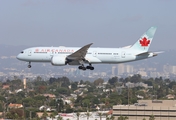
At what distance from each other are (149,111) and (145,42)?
21.9 m

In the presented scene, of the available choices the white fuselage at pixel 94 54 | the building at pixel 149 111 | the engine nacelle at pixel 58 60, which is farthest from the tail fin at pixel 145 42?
the building at pixel 149 111

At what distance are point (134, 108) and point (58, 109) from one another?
6951cm

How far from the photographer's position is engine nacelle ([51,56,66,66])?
95062 millimetres

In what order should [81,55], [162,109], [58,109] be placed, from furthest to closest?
[58,109] < [162,109] < [81,55]

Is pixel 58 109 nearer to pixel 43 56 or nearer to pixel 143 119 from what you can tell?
pixel 143 119

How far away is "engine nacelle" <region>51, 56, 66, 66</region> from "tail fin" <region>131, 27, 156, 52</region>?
533 inches

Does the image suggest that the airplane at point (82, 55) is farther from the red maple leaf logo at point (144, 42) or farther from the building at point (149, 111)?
the building at point (149, 111)

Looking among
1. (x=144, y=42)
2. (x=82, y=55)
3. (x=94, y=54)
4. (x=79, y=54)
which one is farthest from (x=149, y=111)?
(x=79, y=54)

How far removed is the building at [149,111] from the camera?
11638 centimetres

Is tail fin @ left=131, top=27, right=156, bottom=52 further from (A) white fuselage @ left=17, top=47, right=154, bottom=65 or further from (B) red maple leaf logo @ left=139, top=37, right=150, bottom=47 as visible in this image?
(A) white fuselage @ left=17, top=47, right=154, bottom=65

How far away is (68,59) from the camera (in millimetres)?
96375

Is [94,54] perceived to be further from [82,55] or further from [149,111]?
[149,111]

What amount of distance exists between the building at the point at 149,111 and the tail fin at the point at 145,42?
19812 mm

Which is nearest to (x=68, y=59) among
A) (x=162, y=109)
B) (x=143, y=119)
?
(x=143, y=119)
